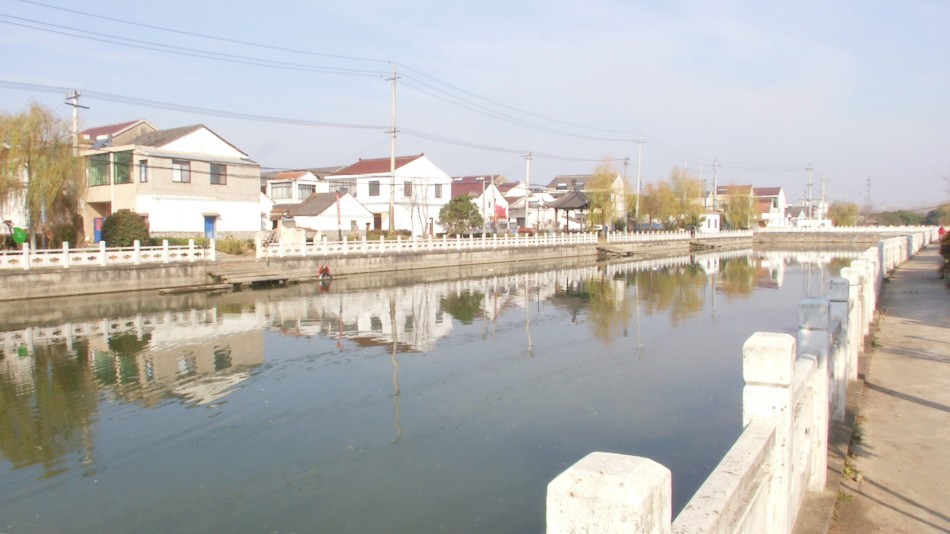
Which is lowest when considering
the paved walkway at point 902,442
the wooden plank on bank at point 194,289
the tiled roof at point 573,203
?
the wooden plank on bank at point 194,289

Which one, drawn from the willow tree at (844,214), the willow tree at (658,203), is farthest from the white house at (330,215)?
the willow tree at (844,214)

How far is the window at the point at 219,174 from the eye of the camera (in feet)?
117

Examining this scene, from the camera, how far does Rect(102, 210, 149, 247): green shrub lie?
28173 millimetres

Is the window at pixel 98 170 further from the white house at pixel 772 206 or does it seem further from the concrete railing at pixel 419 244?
the white house at pixel 772 206

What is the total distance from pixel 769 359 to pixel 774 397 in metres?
0.23

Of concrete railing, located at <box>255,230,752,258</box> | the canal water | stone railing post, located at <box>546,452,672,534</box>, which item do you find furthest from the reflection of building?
stone railing post, located at <box>546,452,672,534</box>

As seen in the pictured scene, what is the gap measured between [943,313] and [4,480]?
53.7ft

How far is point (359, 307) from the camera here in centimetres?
2211

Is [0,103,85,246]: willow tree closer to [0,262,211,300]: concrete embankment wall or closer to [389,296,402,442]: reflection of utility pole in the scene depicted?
[0,262,211,300]: concrete embankment wall

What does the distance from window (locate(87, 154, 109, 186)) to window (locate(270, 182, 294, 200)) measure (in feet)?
62.0

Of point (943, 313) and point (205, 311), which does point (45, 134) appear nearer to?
point (205, 311)

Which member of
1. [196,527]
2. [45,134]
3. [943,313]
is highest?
[45,134]

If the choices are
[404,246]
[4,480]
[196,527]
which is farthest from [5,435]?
[404,246]

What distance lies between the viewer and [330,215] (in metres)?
46.3
